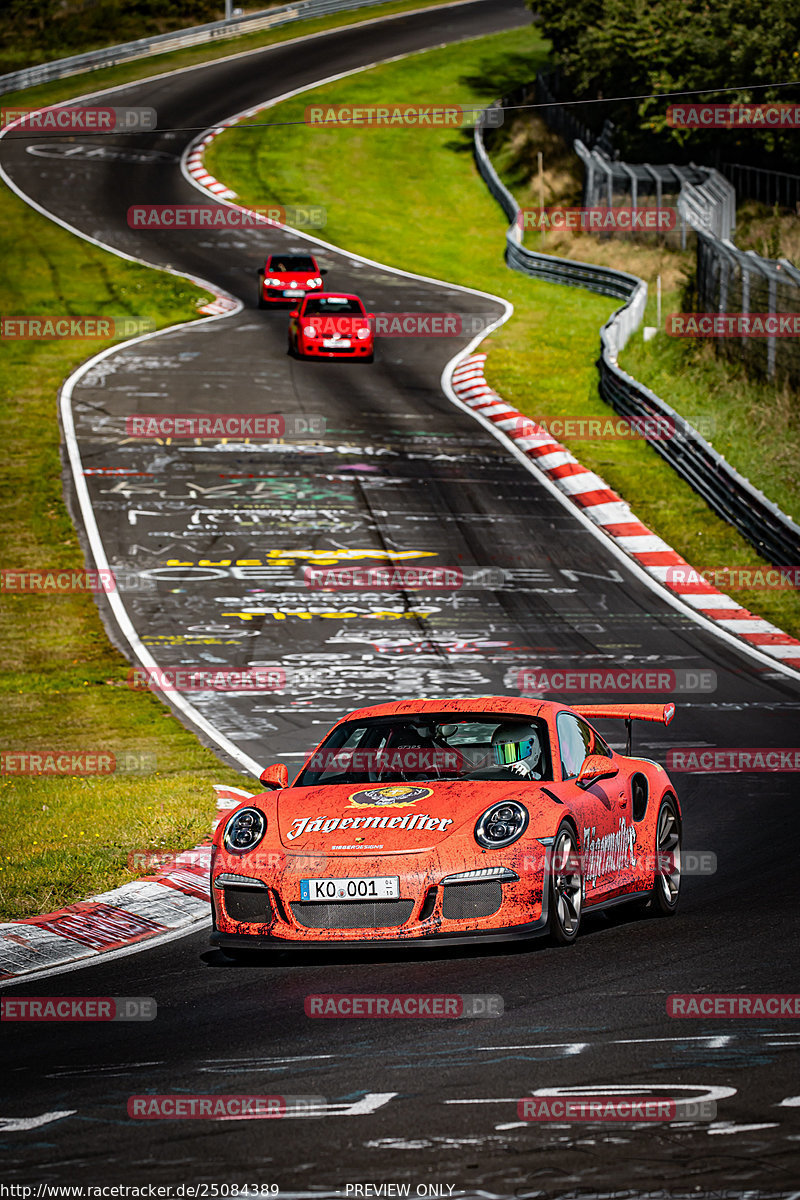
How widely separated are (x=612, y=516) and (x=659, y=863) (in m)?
15.9

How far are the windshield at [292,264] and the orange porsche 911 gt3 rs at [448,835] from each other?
32.9 m

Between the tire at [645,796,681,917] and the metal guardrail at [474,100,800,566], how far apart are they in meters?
12.2

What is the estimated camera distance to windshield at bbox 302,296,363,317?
3575 centimetres

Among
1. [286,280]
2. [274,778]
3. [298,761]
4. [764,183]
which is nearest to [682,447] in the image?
[298,761]

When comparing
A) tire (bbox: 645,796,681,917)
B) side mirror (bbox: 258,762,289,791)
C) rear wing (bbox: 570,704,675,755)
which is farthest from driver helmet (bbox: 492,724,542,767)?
side mirror (bbox: 258,762,289,791)

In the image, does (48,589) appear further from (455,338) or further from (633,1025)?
(455,338)

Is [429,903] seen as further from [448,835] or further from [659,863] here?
[659,863]

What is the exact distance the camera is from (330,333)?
116 ft

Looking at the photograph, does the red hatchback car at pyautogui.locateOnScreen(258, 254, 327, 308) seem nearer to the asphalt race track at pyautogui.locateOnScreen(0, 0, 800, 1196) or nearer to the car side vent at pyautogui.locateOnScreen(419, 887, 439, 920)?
the asphalt race track at pyautogui.locateOnScreen(0, 0, 800, 1196)

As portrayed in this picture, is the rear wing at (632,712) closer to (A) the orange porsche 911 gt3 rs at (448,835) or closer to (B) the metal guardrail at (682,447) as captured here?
(A) the orange porsche 911 gt3 rs at (448,835)

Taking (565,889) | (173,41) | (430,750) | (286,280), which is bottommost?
(286,280)

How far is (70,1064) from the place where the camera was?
626 cm

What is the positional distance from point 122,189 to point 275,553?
34484mm

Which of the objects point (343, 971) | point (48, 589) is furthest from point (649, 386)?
point (343, 971)
